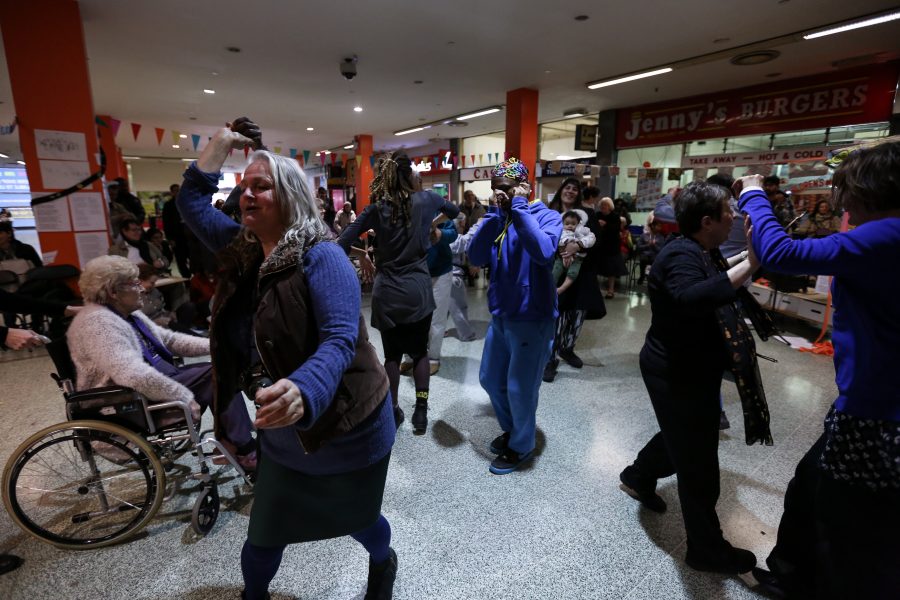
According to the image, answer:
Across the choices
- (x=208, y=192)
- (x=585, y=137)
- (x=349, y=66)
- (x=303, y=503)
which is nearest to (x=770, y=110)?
(x=585, y=137)

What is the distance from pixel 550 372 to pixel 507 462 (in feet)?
4.47

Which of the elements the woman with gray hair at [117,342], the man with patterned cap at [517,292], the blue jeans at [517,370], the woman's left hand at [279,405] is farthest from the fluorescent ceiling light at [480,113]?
the woman's left hand at [279,405]

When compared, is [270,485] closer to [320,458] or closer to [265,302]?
[320,458]

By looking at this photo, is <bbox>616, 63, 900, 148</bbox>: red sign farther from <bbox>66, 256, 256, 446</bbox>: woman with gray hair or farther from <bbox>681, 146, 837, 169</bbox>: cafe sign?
<bbox>66, 256, 256, 446</bbox>: woman with gray hair

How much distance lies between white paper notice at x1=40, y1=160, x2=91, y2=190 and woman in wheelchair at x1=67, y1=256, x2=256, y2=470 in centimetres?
286

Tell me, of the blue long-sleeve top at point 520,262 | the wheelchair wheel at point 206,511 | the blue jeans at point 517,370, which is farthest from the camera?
the blue jeans at point 517,370

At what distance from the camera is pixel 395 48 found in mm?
5402

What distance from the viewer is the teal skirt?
3.82 ft

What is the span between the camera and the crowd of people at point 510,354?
100 centimetres

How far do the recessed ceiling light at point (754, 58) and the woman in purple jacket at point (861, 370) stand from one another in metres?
5.93

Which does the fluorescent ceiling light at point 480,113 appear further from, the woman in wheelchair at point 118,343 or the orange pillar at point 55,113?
the woman in wheelchair at point 118,343

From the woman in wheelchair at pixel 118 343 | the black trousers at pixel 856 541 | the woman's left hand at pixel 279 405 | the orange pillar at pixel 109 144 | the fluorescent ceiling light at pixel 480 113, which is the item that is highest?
the fluorescent ceiling light at pixel 480 113

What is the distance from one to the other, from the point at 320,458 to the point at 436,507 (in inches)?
43.6

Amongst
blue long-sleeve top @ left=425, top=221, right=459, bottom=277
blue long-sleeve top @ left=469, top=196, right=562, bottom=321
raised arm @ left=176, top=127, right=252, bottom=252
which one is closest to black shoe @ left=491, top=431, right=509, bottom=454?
blue long-sleeve top @ left=469, top=196, right=562, bottom=321
